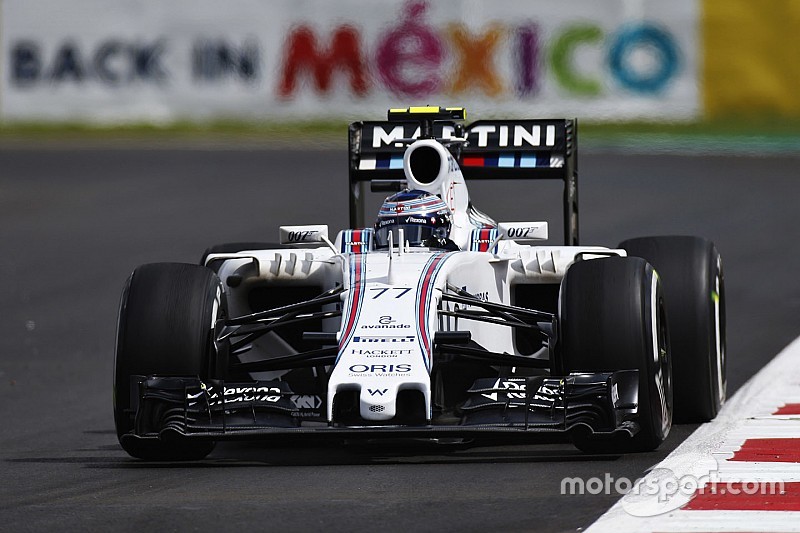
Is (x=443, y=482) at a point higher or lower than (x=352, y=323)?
lower

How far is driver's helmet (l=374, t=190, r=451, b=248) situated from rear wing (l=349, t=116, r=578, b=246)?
61.8 inches

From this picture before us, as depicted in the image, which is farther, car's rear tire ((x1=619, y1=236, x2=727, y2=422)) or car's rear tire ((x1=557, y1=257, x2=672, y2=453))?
car's rear tire ((x1=619, y1=236, x2=727, y2=422))

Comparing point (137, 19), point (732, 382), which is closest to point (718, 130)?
point (137, 19)

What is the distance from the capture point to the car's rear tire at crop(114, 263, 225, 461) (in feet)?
29.2

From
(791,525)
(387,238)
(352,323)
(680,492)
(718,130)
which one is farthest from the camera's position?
(718,130)

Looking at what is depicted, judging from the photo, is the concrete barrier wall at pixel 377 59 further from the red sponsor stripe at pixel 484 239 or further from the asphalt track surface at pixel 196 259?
the red sponsor stripe at pixel 484 239

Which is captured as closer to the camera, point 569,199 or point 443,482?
point 443,482

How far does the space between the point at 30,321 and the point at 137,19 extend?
17.3m

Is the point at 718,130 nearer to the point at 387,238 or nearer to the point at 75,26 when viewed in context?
the point at 75,26

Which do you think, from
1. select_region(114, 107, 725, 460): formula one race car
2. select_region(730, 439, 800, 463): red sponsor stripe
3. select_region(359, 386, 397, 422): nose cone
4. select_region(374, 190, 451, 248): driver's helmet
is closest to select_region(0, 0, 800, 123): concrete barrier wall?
select_region(114, 107, 725, 460): formula one race car

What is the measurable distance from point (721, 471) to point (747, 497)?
70cm

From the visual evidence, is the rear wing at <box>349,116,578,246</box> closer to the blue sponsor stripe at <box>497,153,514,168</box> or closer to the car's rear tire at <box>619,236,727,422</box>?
the blue sponsor stripe at <box>497,153,514,168</box>

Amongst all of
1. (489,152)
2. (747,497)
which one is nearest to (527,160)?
(489,152)

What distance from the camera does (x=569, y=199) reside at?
38.3 feet
